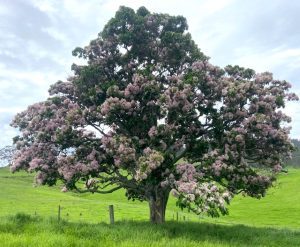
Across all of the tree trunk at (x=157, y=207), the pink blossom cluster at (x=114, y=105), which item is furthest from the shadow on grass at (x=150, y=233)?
the pink blossom cluster at (x=114, y=105)

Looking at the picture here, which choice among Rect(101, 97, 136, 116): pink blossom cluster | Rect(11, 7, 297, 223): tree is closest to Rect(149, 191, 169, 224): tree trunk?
Rect(11, 7, 297, 223): tree

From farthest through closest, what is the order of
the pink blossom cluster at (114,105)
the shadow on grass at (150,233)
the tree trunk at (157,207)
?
the tree trunk at (157,207)
the pink blossom cluster at (114,105)
the shadow on grass at (150,233)

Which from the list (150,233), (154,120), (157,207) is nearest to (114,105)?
(154,120)

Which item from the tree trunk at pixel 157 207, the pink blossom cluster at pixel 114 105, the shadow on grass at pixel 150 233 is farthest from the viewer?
the tree trunk at pixel 157 207

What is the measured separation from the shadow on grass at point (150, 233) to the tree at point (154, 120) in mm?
2542

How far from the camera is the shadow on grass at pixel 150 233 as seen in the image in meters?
20.6

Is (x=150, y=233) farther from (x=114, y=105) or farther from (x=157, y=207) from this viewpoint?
(x=114, y=105)

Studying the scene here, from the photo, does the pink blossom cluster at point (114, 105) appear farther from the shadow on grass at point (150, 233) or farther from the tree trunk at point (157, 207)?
the tree trunk at point (157, 207)

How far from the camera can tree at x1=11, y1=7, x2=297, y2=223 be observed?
963 inches

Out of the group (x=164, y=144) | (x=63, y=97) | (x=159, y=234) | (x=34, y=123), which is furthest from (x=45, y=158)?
(x=159, y=234)

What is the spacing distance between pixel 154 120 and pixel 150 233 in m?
8.15

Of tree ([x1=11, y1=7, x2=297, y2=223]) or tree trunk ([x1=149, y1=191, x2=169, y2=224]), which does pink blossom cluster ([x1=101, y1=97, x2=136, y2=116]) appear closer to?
tree ([x1=11, y1=7, x2=297, y2=223])

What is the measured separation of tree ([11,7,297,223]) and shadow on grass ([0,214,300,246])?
254cm

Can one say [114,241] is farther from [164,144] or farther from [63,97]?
[63,97]
